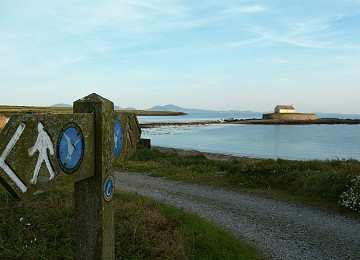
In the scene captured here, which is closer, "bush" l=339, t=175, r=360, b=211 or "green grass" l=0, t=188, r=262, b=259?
"green grass" l=0, t=188, r=262, b=259

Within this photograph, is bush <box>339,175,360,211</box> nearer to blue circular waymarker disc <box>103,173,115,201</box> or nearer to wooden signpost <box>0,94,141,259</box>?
wooden signpost <box>0,94,141,259</box>

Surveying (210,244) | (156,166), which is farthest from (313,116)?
(210,244)

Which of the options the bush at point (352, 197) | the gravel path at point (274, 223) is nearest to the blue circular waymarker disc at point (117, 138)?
the gravel path at point (274, 223)

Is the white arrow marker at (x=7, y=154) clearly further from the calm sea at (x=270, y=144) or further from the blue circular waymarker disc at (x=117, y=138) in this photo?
the calm sea at (x=270, y=144)

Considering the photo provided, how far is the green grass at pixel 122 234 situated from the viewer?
14.3 ft

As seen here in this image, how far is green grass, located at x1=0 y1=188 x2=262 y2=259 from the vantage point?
172 inches

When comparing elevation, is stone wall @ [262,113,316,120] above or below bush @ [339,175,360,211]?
above

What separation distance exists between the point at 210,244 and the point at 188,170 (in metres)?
9.85

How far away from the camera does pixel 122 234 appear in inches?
190

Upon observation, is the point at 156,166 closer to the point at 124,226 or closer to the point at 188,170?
the point at 188,170

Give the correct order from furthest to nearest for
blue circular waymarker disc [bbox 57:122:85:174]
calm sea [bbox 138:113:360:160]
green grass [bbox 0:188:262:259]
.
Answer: calm sea [bbox 138:113:360:160]
green grass [bbox 0:188:262:259]
blue circular waymarker disc [bbox 57:122:85:174]

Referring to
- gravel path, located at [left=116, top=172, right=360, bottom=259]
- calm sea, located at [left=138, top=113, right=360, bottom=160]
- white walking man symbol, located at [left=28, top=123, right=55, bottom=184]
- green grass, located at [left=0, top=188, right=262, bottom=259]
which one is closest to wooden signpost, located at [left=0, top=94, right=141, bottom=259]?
white walking man symbol, located at [left=28, top=123, right=55, bottom=184]

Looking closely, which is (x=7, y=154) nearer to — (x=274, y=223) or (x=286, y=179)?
(x=274, y=223)

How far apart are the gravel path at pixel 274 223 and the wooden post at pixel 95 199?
4.52m
